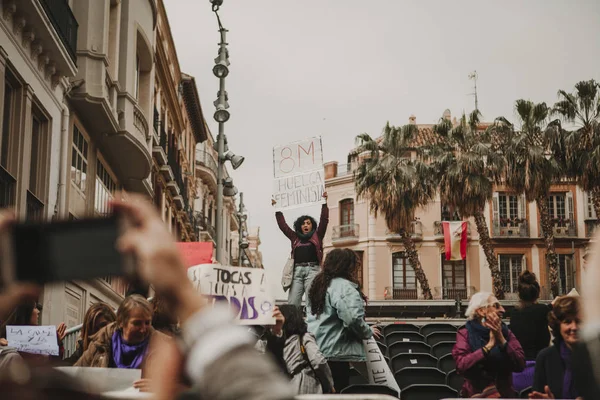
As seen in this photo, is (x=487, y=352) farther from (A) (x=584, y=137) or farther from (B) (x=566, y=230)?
(B) (x=566, y=230)

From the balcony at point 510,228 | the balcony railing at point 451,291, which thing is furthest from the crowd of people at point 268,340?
the balcony at point 510,228

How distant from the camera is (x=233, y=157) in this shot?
64.5 ft

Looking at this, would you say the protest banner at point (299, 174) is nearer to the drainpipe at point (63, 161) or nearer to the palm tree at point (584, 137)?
the drainpipe at point (63, 161)

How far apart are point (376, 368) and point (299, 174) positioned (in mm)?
5915

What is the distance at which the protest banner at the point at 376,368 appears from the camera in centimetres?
821

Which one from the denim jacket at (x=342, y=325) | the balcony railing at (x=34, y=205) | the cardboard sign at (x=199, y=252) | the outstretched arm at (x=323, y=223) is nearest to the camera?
the denim jacket at (x=342, y=325)

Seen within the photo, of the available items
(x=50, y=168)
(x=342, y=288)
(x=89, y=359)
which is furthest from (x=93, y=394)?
(x=50, y=168)

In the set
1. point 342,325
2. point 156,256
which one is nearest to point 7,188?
point 342,325

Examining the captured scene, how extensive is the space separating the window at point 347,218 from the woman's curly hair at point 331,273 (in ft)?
197

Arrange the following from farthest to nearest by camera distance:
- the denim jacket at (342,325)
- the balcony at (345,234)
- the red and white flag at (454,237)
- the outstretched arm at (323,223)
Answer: the balcony at (345,234)
the red and white flag at (454,237)
the outstretched arm at (323,223)
the denim jacket at (342,325)

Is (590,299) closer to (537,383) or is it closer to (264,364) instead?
(264,364)

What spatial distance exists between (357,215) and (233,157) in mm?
48974

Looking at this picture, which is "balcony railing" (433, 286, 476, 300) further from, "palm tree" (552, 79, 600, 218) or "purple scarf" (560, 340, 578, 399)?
"purple scarf" (560, 340, 578, 399)

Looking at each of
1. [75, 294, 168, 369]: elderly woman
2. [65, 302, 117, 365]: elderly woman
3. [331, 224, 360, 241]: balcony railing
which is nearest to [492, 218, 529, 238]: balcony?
[331, 224, 360, 241]: balcony railing
